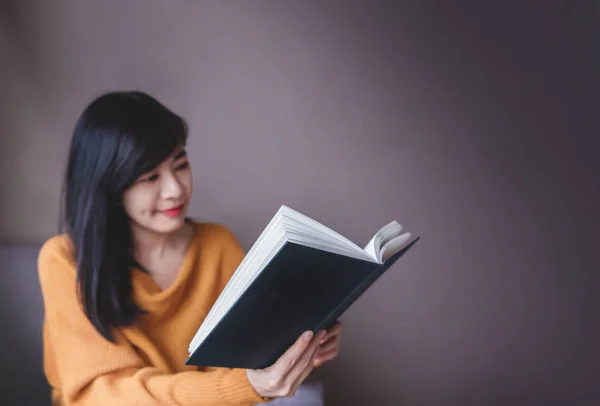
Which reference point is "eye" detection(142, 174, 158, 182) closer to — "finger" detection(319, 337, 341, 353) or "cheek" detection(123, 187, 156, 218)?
"cheek" detection(123, 187, 156, 218)

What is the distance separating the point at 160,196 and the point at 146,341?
284mm

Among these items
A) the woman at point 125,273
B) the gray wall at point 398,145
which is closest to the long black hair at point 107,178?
the woman at point 125,273

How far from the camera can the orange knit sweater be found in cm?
92

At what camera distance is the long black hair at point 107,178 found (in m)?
0.96

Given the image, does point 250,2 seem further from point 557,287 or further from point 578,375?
point 578,375

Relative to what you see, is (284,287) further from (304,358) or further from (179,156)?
(179,156)

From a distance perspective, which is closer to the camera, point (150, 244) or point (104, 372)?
point (104, 372)

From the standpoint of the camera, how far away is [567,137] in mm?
1599

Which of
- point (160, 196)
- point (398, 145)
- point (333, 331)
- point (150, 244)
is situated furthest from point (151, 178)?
point (398, 145)

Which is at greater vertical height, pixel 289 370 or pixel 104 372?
pixel 289 370

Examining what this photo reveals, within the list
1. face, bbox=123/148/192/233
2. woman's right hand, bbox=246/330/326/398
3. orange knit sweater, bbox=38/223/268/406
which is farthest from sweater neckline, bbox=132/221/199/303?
woman's right hand, bbox=246/330/326/398

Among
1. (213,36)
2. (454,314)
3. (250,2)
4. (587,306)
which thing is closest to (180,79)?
(213,36)

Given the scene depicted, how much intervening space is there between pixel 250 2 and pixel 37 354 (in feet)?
3.22

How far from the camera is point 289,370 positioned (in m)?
0.84
